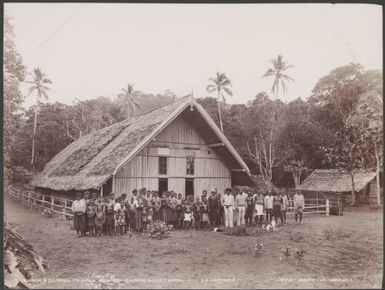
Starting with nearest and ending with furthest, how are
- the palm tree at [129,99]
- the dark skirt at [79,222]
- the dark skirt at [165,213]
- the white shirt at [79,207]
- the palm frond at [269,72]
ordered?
1. the palm frond at [269,72]
2. the palm tree at [129,99]
3. the dark skirt at [79,222]
4. the white shirt at [79,207]
5. the dark skirt at [165,213]

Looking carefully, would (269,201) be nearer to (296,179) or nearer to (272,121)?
(296,179)

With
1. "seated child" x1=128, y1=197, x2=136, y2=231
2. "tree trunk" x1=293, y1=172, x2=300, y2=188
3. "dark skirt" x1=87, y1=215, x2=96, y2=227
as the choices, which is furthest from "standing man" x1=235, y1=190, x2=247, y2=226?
"dark skirt" x1=87, y1=215, x2=96, y2=227

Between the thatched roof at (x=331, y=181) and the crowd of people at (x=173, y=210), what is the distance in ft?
3.17

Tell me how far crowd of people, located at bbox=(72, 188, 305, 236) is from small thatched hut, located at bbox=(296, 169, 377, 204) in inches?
40.7

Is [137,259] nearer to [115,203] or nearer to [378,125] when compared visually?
[115,203]

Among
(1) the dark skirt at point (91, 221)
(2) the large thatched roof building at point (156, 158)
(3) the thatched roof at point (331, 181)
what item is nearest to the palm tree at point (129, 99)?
(2) the large thatched roof building at point (156, 158)

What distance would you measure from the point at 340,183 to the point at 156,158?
6.63 m

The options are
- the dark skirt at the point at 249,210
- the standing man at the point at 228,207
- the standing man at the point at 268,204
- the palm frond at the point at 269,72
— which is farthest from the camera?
the standing man at the point at 268,204

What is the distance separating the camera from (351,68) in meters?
9.21

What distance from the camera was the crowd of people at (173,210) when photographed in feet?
34.8

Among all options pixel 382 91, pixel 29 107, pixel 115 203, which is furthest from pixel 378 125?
pixel 29 107

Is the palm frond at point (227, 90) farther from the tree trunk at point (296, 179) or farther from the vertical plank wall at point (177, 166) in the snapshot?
the tree trunk at point (296, 179)

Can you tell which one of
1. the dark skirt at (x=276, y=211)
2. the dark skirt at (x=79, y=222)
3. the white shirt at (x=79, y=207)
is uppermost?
the white shirt at (x=79, y=207)

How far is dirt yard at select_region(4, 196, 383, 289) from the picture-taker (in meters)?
8.17
